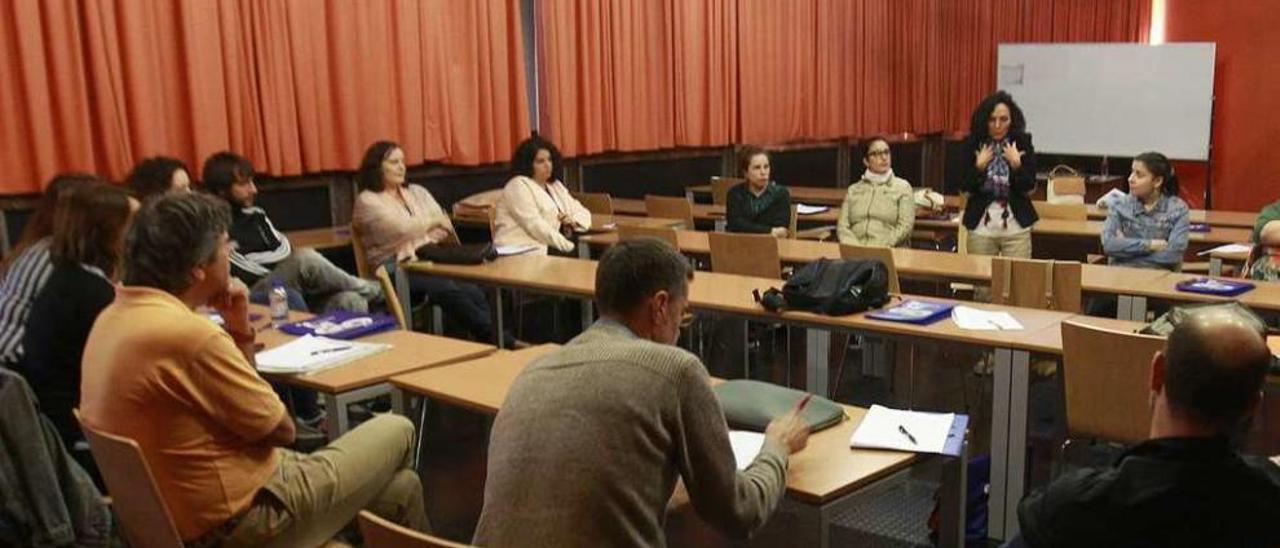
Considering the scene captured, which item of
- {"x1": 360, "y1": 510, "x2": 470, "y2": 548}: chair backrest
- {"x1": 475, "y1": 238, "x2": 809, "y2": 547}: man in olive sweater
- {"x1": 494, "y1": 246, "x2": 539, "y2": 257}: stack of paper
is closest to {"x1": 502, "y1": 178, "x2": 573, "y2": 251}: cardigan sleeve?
{"x1": 494, "y1": 246, "x2": 539, "y2": 257}: stack of paper

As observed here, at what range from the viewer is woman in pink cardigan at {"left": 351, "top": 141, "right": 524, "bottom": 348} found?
5641 millimetres

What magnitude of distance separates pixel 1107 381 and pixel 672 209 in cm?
406

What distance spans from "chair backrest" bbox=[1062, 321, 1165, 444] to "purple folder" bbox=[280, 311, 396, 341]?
219 centimetres

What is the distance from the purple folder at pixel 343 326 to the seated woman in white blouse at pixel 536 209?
209 cm

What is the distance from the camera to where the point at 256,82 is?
6051 mm

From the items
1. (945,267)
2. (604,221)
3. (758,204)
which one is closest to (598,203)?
(604,221)

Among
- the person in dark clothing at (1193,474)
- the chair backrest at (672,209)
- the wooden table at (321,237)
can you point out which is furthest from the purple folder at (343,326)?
the chair backrest at (672,209)

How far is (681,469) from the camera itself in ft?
6.29

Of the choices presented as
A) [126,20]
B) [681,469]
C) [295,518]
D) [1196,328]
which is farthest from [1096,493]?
[126,20]

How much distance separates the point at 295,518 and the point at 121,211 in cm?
122

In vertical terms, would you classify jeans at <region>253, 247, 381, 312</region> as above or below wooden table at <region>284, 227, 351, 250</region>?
below

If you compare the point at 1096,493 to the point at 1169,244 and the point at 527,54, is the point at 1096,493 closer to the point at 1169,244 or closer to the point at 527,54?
the point at 1169,244

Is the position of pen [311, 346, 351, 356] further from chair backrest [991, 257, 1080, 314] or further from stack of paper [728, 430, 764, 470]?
chair backrest [991, 257, 1080, 314]

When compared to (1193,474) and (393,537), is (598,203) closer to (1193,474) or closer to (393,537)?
(393,537)
